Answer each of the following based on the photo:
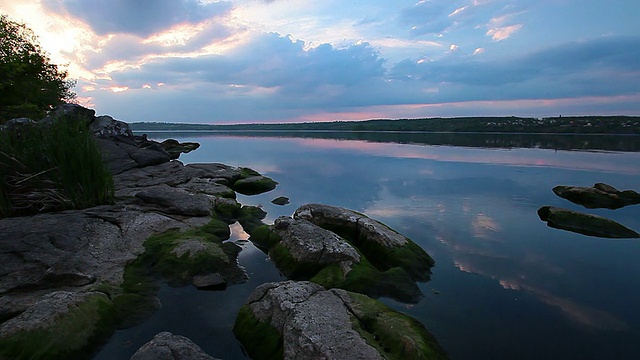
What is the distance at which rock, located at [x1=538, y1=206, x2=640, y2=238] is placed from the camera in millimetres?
14258

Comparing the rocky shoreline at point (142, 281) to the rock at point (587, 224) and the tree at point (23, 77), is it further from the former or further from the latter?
the tree at point (23, 77)

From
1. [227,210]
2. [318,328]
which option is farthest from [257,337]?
[227,210]

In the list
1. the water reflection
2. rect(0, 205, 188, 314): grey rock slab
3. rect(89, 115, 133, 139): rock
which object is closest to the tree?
rect(89, 115, 133, 139): rock

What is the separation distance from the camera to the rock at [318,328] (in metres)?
5.67

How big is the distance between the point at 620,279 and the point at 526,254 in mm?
2603

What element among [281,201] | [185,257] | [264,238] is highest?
[185,257]

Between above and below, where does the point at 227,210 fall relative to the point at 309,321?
below

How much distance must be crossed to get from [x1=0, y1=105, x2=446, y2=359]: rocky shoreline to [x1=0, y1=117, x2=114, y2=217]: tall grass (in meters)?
A: 1.21

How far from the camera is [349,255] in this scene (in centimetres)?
1016

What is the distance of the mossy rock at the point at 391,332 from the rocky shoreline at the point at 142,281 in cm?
2

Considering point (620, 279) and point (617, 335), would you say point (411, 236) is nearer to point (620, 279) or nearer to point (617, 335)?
point (620, 279)

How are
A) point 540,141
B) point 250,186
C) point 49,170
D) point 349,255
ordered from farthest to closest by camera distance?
1. point 540,141
2. point 250,186
3. point 49,170
4. point 349,255

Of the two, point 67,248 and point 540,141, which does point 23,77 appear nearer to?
point 67,248

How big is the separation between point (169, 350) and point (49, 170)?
1014 centimetres
